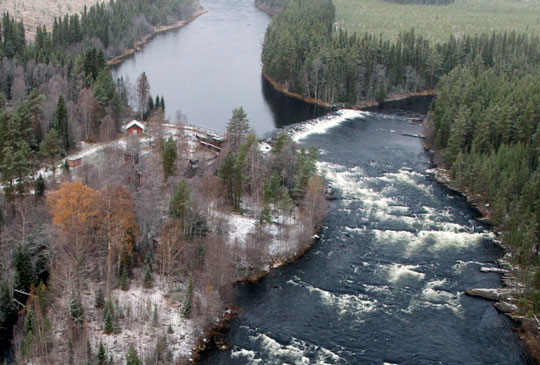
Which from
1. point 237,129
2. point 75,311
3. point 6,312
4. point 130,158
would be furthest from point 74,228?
point 237,129

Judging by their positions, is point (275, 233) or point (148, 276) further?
point (275, 233)

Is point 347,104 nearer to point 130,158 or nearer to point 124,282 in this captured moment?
point 130,158

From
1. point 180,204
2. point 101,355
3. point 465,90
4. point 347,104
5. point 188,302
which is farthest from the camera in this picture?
point 347,104

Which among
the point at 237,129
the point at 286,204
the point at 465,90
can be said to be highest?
the point at 465,90

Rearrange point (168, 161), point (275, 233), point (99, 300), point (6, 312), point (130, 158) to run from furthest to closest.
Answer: point (130, 158) → point (168, 161) → point (275, 233) → point (99, 300) → point (6, 312)

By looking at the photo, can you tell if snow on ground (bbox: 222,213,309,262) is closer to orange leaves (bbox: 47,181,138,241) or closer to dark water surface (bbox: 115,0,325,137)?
orange leaves (bbox: 47,181,138,241)

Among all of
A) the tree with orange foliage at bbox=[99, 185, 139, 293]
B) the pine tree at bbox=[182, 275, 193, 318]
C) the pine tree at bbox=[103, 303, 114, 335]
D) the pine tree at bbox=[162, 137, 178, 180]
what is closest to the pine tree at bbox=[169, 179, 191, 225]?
the tree with orange foliage at bbox=[99, 185, 139, 293]

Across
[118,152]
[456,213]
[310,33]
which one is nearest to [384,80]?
[310,33]

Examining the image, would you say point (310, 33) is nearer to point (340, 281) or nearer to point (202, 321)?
point (340, 281)
